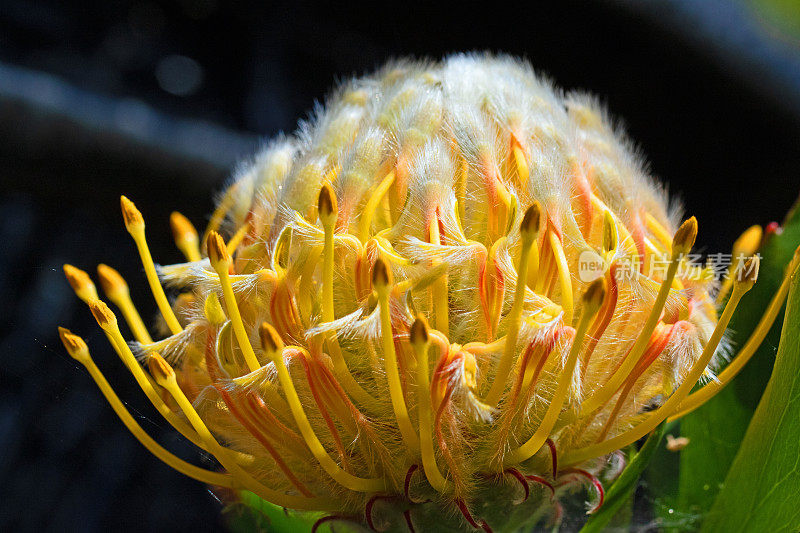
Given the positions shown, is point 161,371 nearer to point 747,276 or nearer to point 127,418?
point 127,418

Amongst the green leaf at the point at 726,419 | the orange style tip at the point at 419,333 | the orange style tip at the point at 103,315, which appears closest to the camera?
the orange style tip at the point at 419,333

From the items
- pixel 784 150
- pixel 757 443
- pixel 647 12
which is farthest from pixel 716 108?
pixel 757 443

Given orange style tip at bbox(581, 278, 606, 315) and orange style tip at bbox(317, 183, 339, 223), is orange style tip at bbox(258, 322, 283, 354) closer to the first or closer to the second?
orange style tip at bbox(317, 183, 339, 223)

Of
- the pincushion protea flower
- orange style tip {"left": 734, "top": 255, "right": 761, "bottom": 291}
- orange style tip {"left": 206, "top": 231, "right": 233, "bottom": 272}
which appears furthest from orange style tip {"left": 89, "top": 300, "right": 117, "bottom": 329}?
orange style tip {"left": 734, "top": 255, "right": 761, "bottom": 291}

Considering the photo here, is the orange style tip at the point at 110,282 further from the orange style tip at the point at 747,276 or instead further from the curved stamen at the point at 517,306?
the orange style tip at the point at 747,276

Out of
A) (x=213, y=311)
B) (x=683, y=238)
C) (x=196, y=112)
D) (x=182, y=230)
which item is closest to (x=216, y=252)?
(x=213, y=311)

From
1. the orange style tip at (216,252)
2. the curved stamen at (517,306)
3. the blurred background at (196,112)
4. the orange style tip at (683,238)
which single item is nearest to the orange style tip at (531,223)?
the curved stamen at (517,306)
